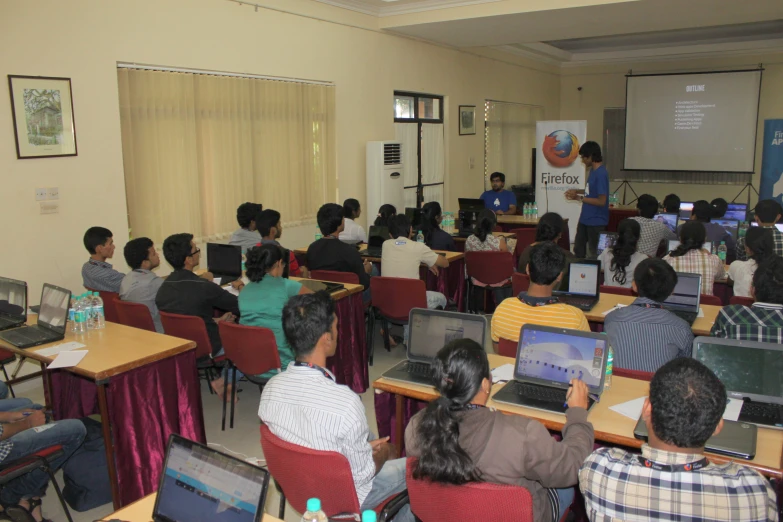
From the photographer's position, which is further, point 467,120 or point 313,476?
point 467,120

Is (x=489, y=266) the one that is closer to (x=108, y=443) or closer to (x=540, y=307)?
(x=540, y=307)

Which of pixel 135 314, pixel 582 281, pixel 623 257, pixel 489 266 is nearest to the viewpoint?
pixel 135 314

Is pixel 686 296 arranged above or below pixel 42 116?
below

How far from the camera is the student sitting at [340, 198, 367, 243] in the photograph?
6.45m

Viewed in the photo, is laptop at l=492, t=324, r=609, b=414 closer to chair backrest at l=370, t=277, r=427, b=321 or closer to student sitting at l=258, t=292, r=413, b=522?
student sitting at l=258, t=292, r=413, b=522

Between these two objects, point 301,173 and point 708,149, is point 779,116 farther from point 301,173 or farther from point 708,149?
point 301,173

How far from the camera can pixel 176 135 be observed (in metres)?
5.60

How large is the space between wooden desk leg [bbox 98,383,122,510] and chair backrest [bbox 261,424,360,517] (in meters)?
1.27

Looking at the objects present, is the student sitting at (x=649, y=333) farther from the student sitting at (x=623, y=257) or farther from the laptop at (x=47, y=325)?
the laptop at (x=47, y=325)

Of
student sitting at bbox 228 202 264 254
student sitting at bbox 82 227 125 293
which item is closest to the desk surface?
student sitting at bbox 82 227 125 293

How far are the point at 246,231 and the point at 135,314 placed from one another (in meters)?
1.81

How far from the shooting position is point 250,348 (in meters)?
3.62

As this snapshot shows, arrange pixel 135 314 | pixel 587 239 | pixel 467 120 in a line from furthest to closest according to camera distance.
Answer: pixel 467 120 → pixel 587 239 → pixel 135 314

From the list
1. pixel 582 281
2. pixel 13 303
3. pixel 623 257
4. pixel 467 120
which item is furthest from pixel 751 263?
pixel 467 120
